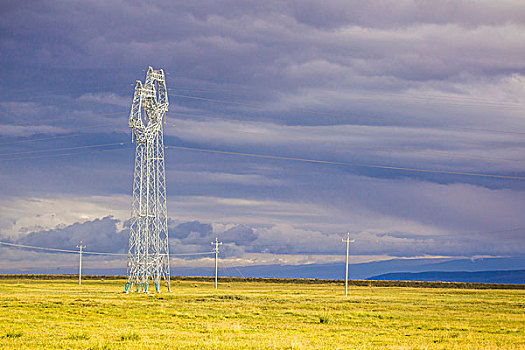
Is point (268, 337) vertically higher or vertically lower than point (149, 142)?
lower

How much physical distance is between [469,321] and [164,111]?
43733mm

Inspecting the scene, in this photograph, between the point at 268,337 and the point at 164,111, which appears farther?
the point at 164,111

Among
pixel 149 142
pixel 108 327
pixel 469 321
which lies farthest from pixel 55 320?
pixel 149 142

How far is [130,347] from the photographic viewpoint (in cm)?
2272

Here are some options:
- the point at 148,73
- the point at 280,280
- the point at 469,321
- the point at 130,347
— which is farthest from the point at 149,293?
the point at 280,280

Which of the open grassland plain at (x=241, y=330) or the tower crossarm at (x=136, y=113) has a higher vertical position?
the tower crossarm at (x=136, y=113)

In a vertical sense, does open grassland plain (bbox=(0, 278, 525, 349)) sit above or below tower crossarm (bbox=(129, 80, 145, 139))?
below

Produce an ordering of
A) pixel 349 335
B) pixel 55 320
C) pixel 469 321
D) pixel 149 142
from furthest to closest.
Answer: pixel 149 142, pixel 469 321, pixel 55 320, pixel 349 335

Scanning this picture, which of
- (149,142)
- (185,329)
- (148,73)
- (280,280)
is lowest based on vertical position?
(280,280)

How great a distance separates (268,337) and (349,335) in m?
4.42

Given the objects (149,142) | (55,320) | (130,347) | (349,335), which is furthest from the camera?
(149,142)

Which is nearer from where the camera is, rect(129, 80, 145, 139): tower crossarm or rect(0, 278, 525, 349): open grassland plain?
rect(0, 278, 525, 349): open grassland plain

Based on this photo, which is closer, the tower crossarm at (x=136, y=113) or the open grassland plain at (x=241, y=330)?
the open grassland plain at (x=241, y=330)

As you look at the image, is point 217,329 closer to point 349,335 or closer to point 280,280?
point 349,335
